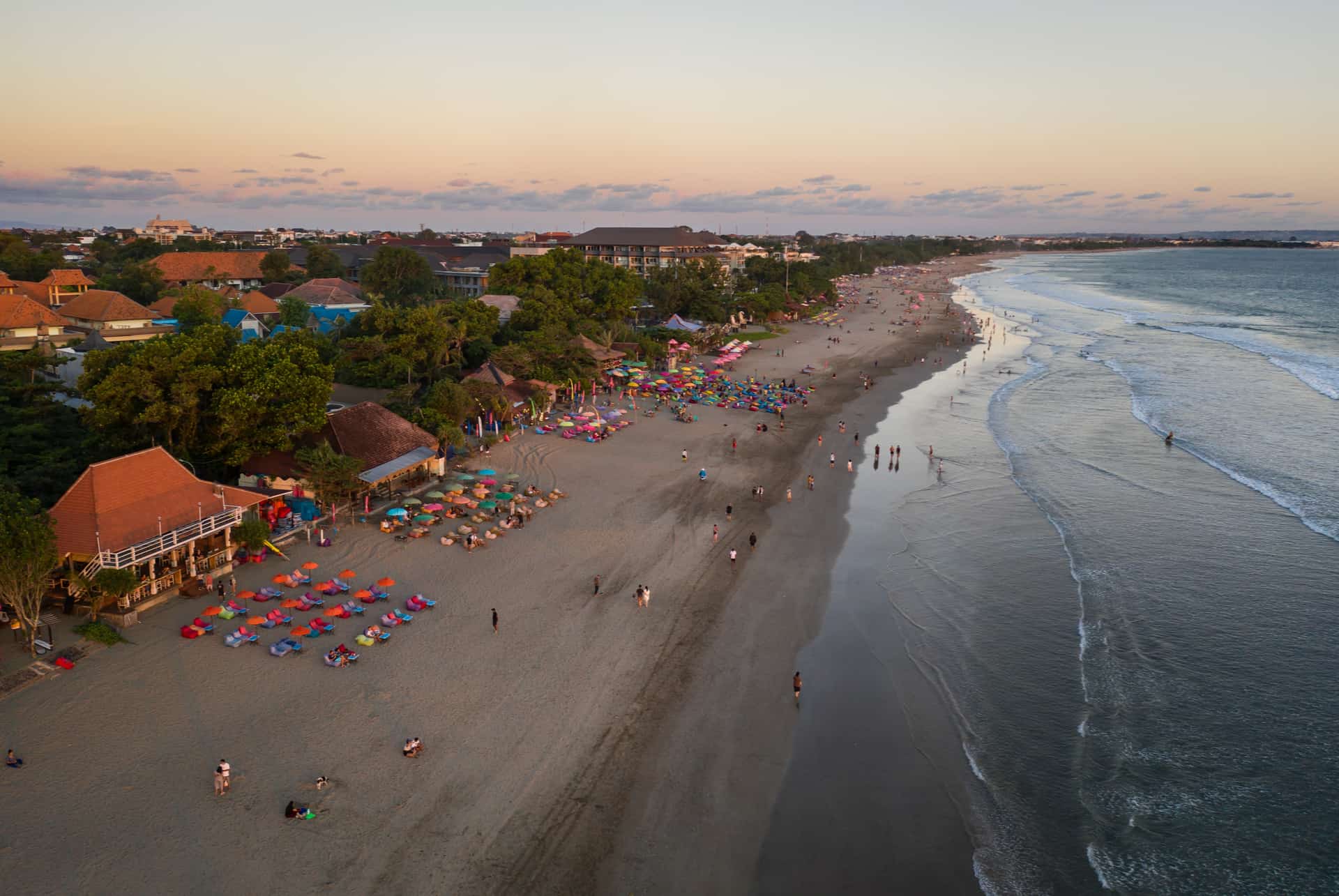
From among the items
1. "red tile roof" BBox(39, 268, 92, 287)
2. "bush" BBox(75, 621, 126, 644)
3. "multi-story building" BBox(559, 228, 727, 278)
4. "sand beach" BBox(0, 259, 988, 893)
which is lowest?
"sand beach" BBox(0, 259, 988, 893)

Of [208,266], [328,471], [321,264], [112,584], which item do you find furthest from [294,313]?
[112,584]

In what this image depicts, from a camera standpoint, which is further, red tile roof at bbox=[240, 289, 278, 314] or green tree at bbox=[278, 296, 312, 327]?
red tile roof at bbox=[240, 289, 278, 314]

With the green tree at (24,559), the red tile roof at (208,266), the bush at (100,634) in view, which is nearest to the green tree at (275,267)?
the red tile roof at (208,266)

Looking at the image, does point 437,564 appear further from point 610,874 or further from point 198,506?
point 610,874

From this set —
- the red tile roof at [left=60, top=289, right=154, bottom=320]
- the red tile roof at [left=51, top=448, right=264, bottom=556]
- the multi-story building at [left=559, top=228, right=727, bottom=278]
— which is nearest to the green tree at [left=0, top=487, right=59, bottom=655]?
the red tile roof at [left=51, top=448, right=264, bottom=556]

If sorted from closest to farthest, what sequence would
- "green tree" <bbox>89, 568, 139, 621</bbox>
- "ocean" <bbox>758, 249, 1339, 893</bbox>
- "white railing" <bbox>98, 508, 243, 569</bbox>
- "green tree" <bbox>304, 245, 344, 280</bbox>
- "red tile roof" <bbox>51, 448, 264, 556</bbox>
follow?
"ocean" <bbox>758, 249, 1339, 893</bbox> < "green tree" <bbox>89, 568, 139, 621</bbox> < "white railing" <bbox>98, 508, 243, 569</bbox> < "red tile roof" <bbox>51, 448, 264, 556</bbox> < "green tree" <bbox>304, 245, 344, 280</bbox>

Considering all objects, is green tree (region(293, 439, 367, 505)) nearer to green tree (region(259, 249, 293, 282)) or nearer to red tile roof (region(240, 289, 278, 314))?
red tile roof (region(240, 289, 278, 314))

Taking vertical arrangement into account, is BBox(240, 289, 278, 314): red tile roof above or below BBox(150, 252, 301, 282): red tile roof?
below
